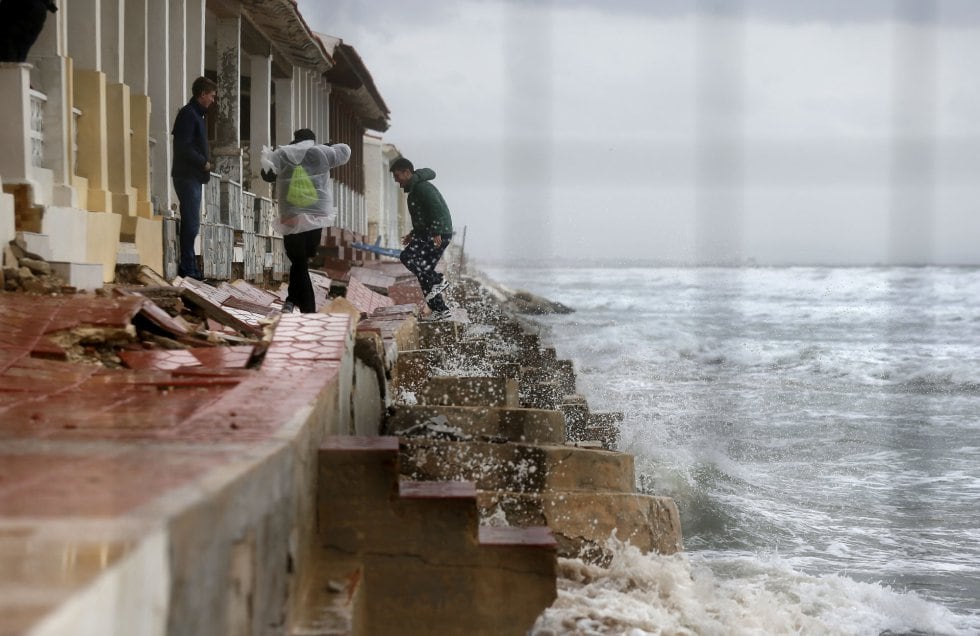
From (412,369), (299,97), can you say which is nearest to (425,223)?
(412,369)

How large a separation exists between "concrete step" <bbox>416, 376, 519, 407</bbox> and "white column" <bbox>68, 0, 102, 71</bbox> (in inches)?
160

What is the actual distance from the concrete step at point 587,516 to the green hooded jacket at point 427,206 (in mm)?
5551

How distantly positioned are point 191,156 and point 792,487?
665cm

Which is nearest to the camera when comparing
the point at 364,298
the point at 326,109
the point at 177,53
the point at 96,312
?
the point at 96,312

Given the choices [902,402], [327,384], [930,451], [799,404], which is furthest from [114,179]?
[902,402]

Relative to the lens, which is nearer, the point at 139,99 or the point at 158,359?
the point at 158,359

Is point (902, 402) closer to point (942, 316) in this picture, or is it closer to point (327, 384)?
point (327, 384)

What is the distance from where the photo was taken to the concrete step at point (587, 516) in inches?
231

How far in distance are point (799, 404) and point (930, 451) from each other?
5.04m

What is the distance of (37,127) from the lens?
7.92 m

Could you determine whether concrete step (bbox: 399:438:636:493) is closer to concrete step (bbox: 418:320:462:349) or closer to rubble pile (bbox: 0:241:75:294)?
rubble pile (bbox: 0:241:75:294)

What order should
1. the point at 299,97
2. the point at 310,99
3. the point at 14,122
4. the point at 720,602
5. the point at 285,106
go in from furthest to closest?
1. the point at 310,99
2. the point at 299,97
3. the point at 285,106
4. the point at 14,122
5. the point at 720,602

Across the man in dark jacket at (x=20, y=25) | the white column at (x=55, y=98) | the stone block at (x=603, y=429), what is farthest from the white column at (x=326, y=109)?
the man in dark jacket at (x=20, y=25)

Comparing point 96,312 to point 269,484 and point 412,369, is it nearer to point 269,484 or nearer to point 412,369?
point 412,369
